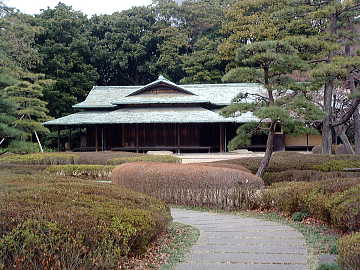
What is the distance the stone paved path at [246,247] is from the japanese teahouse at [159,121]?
806 inches

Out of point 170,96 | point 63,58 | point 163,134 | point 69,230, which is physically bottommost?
point 69,230

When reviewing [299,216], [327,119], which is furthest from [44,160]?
[299,216]

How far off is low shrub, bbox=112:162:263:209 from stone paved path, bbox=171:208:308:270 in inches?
89.4

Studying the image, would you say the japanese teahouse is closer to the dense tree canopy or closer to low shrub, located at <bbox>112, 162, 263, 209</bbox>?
the dense tree canopy

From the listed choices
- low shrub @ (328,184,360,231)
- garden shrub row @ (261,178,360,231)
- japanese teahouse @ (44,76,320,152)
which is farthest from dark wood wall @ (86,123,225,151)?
low shrub @ (328,184,360,231)

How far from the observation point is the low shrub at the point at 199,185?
11195 mm

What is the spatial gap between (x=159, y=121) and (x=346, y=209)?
75.1 ft

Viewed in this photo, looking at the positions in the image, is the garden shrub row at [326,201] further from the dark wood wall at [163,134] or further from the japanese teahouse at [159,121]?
the dark wood wall at [163,134]

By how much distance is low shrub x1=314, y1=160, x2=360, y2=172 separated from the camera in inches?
577

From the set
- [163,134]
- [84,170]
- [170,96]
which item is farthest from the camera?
[170,96]

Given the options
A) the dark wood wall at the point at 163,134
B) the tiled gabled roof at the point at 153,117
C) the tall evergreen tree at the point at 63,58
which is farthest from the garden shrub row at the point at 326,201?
the tall evergreen tree at the point at 63,58

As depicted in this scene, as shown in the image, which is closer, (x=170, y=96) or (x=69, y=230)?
(x=69, y=230)

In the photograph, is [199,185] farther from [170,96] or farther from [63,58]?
[63,58]

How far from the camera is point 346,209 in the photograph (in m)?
6.35
